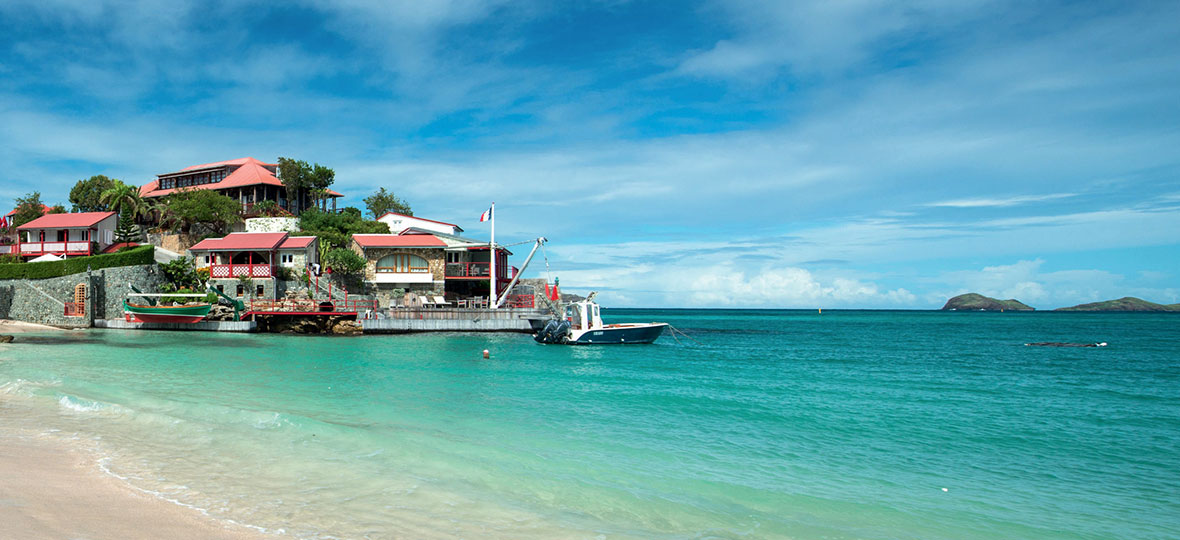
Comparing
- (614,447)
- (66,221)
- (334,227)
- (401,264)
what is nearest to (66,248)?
(66,221)

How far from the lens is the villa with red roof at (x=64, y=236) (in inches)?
1699

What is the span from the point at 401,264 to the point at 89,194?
104ft

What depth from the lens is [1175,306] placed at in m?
169

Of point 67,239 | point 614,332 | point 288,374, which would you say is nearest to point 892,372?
point 614,332

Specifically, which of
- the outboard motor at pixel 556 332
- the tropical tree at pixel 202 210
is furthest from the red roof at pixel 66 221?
the outboard motor at pixel 556 332

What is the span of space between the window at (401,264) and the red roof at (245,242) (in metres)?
6.80

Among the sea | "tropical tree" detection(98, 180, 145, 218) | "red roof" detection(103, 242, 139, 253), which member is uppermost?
"tropical tree" detection(98, 180, 145, 218)

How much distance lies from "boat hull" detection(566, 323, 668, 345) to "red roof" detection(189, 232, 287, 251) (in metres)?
22.2

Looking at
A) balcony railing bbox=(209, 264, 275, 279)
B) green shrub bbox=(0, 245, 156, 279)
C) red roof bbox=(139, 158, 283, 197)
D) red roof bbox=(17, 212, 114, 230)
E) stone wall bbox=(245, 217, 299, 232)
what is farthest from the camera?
red roof bbox=(139, 158, 283, 197)

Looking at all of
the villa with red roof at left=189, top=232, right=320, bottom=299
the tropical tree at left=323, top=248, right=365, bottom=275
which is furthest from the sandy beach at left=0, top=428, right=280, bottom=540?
the villa with red roof at left=189, top=232, right=320, bottom=299

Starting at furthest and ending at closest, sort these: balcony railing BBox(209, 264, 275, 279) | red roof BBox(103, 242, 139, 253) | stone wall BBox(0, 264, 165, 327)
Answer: red roof BBox(103, 242, 139, 253) → balcony railing BBox(209, 264, 275, 279) → stone wall BBox(0, 264, 165, 327)

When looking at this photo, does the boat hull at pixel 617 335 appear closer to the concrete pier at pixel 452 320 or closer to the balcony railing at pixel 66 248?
the concrete pier at pixel 452 320

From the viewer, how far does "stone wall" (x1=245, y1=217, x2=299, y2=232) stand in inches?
1875

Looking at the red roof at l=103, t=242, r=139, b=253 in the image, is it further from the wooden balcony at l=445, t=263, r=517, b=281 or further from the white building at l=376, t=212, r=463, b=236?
the wooden balcony at l=445, t=263, r=517, b=281
